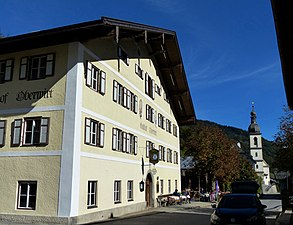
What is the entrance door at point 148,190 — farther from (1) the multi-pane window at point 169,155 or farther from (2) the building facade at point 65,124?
(1) the multi-pane window at point 169,155

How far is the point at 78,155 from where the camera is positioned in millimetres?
17234

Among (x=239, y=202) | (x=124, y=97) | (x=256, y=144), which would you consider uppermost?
(x=256, y=144)

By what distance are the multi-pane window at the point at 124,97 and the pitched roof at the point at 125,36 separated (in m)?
3.24

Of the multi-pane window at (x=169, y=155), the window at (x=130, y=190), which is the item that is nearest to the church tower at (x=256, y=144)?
the multi-pane window at (x=169, y=155)

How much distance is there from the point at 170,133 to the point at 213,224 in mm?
24015

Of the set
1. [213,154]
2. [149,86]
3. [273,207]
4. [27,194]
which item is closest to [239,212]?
[27,194]

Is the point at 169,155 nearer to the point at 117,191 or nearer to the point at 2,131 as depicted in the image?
the point at 117,191

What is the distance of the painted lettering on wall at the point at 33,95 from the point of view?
18.1 meters

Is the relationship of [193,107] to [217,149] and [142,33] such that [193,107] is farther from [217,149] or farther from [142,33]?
[142,33]

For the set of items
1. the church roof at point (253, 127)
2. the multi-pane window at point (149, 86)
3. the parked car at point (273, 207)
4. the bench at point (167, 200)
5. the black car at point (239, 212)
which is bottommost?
the parked car at point (273, 207)

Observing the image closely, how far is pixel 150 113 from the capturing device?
3003cm

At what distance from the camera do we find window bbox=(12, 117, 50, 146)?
1762cm

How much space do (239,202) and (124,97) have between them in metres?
11.8

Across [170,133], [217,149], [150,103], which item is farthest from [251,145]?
[150,103]
